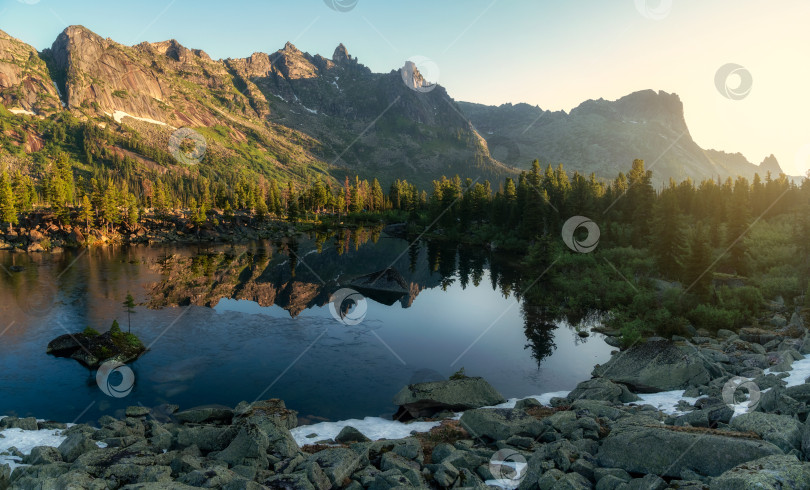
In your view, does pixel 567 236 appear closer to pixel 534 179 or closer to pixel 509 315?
pixel 534 179

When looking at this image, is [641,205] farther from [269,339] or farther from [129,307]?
[129,307]

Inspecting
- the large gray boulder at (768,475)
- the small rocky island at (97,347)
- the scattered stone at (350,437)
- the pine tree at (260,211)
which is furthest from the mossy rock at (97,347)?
the pine tree at (260,211)

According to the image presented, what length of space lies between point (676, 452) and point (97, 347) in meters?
32.8

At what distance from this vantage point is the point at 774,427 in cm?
1247

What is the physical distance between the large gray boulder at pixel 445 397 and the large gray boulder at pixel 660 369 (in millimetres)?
7400

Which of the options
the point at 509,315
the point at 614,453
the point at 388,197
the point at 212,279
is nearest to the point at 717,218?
the point at 509,315

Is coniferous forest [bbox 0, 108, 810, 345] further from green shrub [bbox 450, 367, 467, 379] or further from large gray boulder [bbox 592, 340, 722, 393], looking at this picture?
green shrub [bbox 450, 367, 467, 379]

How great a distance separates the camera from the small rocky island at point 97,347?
89.6 ft

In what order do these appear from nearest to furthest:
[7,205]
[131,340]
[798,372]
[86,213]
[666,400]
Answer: [798,372] < [666,400] < [131,340] < [7,205] < [86,213]

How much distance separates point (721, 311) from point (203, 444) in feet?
124

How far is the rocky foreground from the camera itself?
1151 cm

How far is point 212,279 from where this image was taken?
53938 mm

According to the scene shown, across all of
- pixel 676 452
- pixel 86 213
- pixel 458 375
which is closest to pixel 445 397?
pixel 458 375

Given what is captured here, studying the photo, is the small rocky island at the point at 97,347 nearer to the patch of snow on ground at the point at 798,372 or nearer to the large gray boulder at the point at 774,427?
the large gray boulder at the point at 774,427
